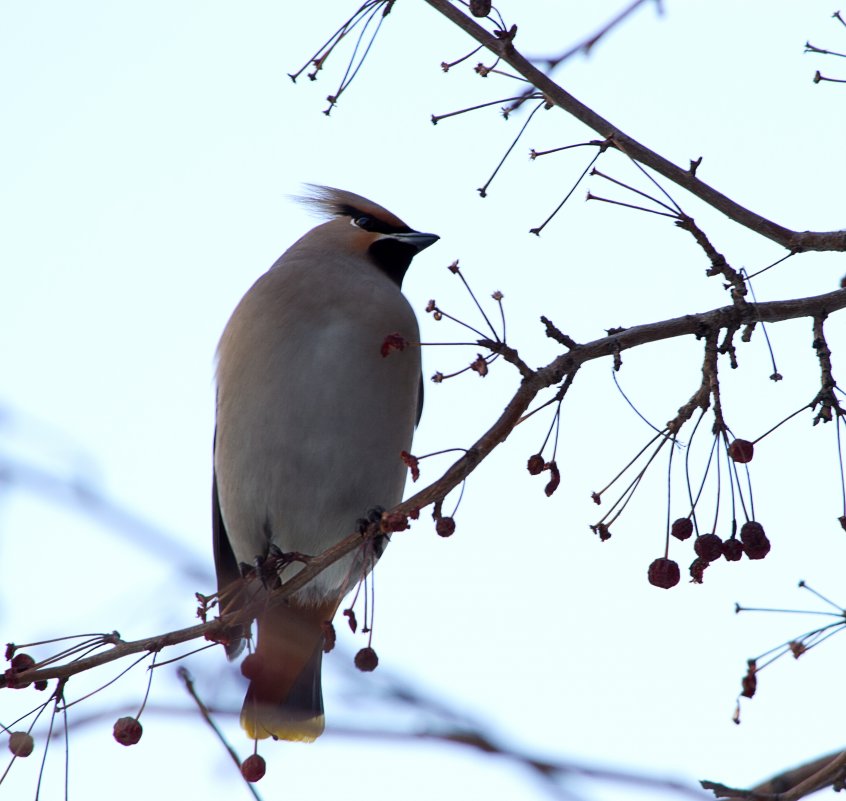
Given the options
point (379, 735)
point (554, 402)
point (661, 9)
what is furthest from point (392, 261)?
point (379, 735)

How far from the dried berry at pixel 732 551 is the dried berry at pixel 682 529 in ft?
0.28

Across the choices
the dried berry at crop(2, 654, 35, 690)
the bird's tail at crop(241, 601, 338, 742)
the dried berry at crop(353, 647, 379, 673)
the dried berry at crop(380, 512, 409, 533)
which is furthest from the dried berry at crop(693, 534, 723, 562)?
the bird's tail at crop(241, 601, 338, 742)

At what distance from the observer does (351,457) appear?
4.28 metres

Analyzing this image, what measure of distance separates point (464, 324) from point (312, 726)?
2527mm

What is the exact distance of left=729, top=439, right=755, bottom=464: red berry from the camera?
2.54 metres

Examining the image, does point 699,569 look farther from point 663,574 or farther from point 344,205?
point 344,205

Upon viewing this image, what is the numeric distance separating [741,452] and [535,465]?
43cm

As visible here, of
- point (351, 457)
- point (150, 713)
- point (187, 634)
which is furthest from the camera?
point (351, 457)

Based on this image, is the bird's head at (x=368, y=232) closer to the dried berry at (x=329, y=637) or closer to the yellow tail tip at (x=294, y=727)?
the yellow tail tip at (x=294, y=727)

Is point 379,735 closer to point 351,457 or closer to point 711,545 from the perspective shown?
point 711,545

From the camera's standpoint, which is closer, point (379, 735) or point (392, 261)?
point (379, 735)

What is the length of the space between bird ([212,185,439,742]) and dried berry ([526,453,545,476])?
1620 millimetres

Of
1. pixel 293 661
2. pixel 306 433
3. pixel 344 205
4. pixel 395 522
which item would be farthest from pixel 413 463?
pixel 344 205

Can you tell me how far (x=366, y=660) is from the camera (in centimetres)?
268
